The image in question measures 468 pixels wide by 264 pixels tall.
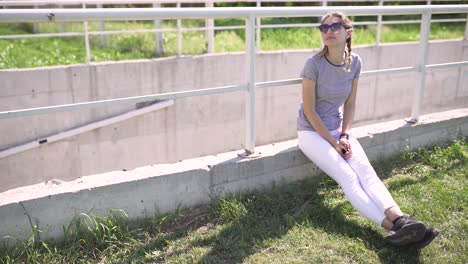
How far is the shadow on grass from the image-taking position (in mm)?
3061

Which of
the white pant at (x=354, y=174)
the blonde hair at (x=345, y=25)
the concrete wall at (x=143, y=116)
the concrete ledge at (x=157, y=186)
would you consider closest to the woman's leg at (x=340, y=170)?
the white pant at (x=354, y=174)

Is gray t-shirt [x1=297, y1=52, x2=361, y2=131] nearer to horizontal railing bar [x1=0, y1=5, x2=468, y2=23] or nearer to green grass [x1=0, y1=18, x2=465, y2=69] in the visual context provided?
horizontal railing bar [x1=0, y1=5, x2=468, y2=23]

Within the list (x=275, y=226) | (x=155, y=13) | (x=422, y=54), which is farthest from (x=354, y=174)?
(x=422, y=54)

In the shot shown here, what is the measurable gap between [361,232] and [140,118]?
5.41 m

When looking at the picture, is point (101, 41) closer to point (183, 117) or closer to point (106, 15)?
point (183, 117)

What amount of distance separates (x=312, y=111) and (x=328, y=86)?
232 millimetres

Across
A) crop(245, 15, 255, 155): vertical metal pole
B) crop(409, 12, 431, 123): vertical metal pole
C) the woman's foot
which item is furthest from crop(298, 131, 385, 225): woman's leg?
crop(409, 12, 431, 123): vertical metal pole

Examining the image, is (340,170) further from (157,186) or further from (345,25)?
(157,186)

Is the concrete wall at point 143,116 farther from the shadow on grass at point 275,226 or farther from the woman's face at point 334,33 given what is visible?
the shadow on grass at point 275,226

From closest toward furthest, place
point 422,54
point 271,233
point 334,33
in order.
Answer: point 271,233 < point 334,33 < point 422,54

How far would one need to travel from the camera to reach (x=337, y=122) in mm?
3834

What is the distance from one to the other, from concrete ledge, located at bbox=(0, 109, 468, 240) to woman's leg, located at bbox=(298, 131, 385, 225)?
8.9 inches

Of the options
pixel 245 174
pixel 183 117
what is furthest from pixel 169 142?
pixel 245 174

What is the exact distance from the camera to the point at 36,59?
909cm
